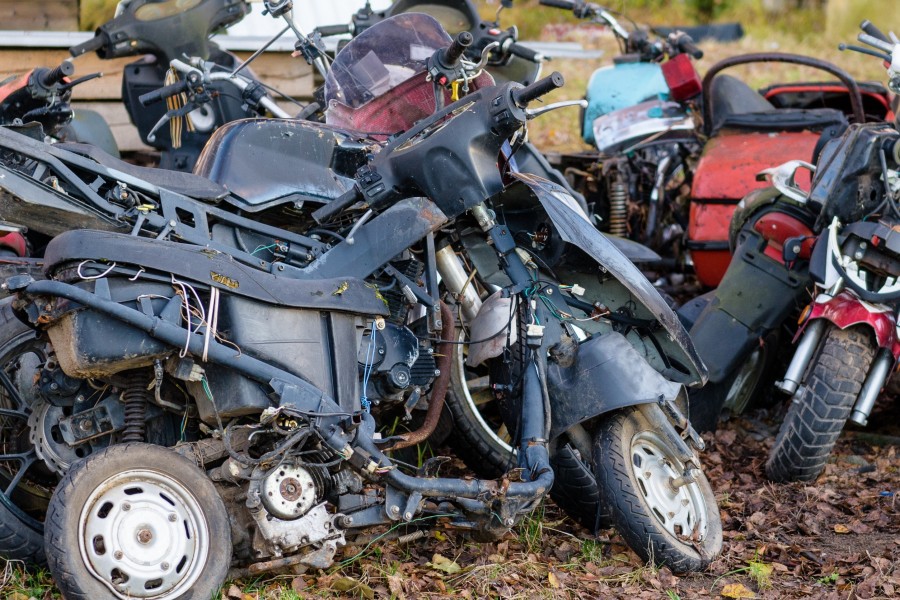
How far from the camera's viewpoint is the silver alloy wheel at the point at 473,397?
5094 mm

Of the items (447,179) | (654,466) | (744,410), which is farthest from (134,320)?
(744,410)

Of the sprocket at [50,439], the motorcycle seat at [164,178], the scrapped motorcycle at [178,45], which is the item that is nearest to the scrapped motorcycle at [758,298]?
the scrapped motorcycle at [178,45]

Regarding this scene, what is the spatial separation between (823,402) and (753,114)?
8.50 ft

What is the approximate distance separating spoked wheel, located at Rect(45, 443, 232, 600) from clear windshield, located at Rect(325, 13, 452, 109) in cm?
191

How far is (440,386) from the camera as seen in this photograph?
4.70 meters

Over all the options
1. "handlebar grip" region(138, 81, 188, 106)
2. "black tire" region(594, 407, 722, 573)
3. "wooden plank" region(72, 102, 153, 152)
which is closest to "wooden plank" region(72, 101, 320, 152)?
"wooden plank" region(72, 102, 153, 152)

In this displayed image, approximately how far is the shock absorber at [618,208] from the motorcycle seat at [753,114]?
670mm

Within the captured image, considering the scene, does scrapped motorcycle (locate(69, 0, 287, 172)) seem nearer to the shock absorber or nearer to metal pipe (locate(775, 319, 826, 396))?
the shock absorber

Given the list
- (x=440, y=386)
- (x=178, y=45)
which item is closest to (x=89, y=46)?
(x=178, y=45)

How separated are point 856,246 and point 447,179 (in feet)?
7.48

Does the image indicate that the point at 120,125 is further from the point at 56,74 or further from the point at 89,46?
the point at 56,74

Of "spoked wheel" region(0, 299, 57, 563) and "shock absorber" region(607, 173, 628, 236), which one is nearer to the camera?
"spoked wheel" region(0, 299, 57, 563)

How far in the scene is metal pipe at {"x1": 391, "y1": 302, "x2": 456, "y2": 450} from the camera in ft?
15.0

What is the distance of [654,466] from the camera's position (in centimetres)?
472
